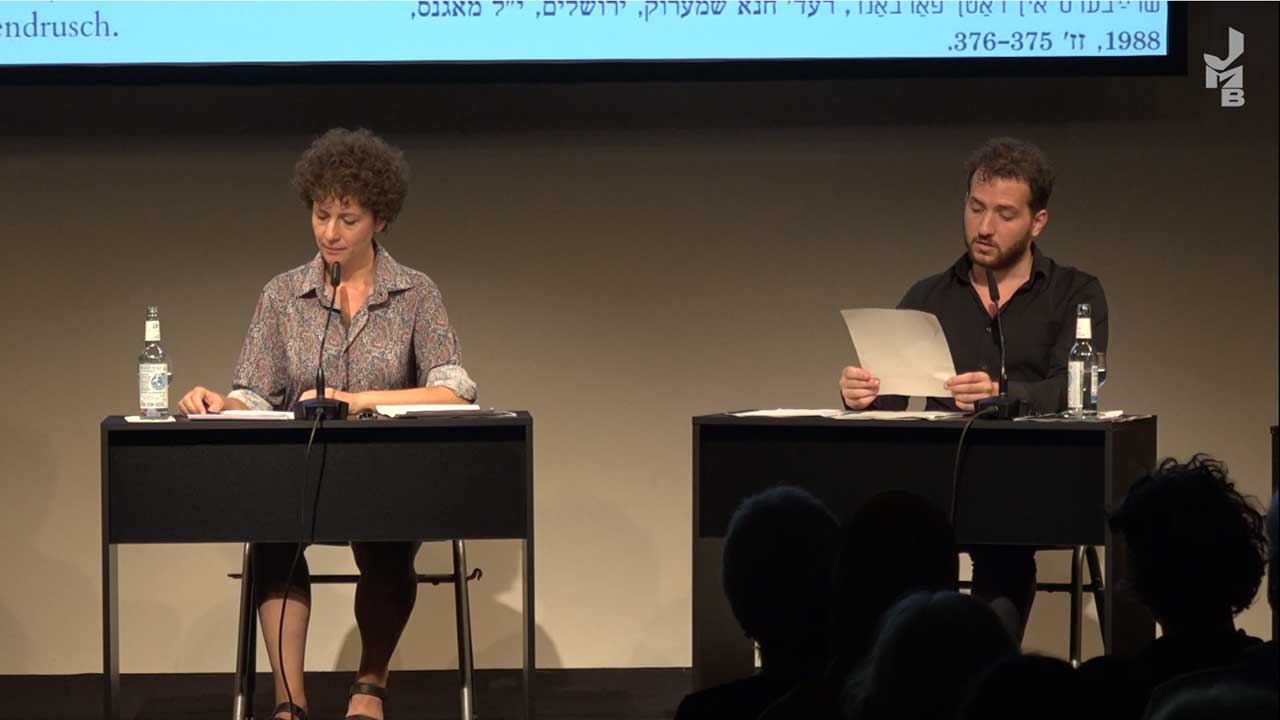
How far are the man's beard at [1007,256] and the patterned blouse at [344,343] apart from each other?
4.13 ft

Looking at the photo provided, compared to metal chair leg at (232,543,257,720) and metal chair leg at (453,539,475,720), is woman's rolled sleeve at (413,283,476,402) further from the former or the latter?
metal chair leg at (232,543,257,720)

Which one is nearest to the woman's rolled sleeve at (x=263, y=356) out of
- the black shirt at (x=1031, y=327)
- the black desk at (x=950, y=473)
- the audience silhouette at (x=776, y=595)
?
the black desk at (x=950, y=473)

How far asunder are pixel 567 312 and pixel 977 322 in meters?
1.39

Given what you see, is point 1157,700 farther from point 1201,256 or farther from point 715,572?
point 1201,256

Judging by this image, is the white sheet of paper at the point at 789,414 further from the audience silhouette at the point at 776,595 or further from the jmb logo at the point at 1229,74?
the jmb logo at the point at 1229,74

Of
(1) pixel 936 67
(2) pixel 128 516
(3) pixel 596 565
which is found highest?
(1) pixel 936 67

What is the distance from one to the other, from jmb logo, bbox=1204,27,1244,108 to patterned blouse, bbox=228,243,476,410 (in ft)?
8.12

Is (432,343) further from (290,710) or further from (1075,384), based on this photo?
(1075,384)

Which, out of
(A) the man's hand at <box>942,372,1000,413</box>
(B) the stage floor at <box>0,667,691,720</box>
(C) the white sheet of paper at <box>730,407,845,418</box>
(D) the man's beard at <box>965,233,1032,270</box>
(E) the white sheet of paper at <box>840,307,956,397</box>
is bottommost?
(B) the stage floor at <box>0,667,691,720</box>

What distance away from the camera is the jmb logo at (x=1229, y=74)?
4.58m

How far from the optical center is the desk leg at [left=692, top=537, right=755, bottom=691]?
Answer: 10.9 feet

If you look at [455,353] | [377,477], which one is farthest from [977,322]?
[377,477]

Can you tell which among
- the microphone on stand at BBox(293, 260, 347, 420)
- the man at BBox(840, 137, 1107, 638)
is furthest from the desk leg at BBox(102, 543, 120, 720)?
the man at BBox(840, 137, 1107, 638)

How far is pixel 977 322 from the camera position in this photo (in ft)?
12.2
